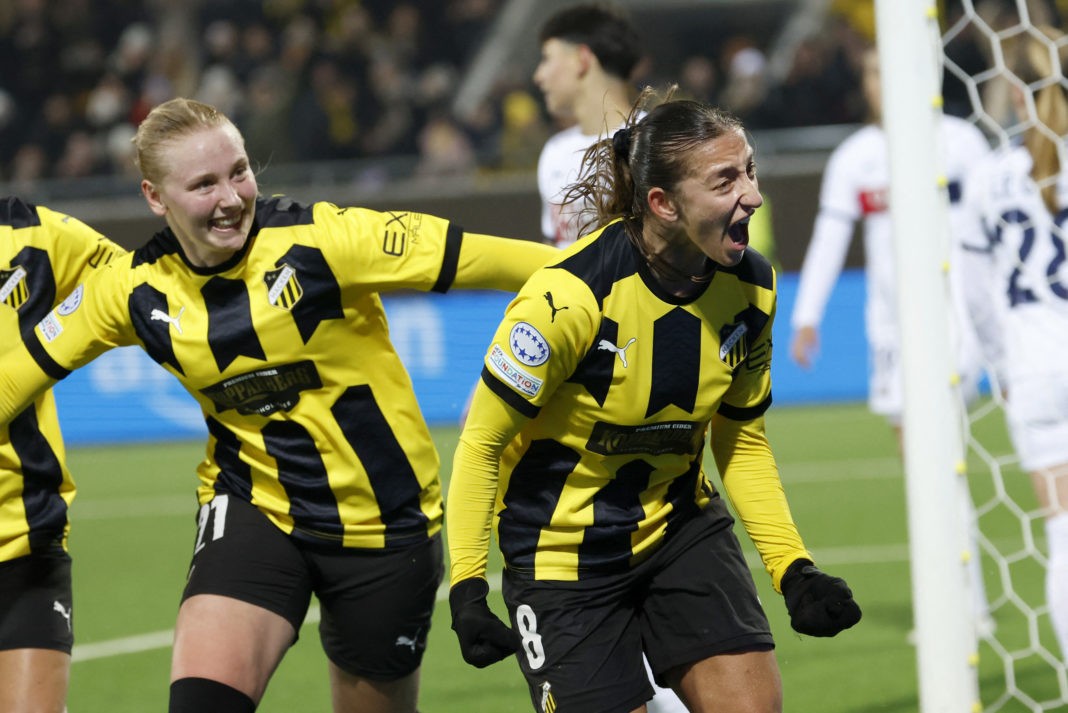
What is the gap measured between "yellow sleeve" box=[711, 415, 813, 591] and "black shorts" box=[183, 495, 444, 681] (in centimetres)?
86

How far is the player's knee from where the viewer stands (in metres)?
3.43

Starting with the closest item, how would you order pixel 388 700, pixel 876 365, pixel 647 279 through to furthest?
pixel 647 279
pixel 388 700
pixel 876 365

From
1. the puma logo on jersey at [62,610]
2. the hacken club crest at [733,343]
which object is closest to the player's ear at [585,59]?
the hacken club crest at [733,343]

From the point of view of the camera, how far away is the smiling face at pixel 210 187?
357cm

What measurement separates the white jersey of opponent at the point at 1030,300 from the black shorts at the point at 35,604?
284cm

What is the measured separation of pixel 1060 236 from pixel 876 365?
2.50 m

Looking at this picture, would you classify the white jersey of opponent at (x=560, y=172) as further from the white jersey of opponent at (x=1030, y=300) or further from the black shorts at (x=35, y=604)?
the black shorts at (x=35, y=604)

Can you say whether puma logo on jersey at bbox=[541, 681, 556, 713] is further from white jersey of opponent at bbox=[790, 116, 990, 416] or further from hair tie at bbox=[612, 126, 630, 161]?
white jersey of opponent at bbox=[790, 116, 990, 416]

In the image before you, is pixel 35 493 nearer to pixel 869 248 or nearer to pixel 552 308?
pixel 552 308

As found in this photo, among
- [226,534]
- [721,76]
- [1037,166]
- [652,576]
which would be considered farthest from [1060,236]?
[721,76]

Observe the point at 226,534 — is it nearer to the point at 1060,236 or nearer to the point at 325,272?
the point at 325,272

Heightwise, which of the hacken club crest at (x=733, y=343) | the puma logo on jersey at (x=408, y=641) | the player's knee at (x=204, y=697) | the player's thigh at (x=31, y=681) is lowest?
the player's thigh at (x=31, y=681)

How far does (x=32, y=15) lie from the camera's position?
1820cm

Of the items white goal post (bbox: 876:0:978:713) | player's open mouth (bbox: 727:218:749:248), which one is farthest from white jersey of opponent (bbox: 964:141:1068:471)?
player's open mouth (bbox: 727:218:749:248)
